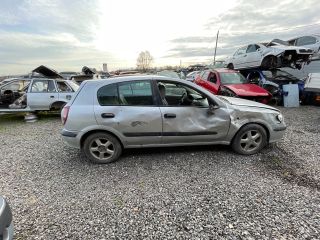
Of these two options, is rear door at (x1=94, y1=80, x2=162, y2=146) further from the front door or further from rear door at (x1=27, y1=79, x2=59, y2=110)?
rear door at (x1=27, y1=79, x2=59, y2=110)

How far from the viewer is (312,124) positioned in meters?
6.89

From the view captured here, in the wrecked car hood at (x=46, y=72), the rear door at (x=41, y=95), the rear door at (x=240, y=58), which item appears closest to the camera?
the rear door at (x=41, y=95)

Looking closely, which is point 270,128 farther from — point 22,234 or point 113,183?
point 22,234

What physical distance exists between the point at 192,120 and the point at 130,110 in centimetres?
112

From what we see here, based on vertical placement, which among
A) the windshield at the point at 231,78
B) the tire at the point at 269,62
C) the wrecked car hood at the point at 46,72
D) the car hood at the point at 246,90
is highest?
the tire at the point at 269,62

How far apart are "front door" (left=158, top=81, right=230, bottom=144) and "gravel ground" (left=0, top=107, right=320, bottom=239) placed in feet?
1.35

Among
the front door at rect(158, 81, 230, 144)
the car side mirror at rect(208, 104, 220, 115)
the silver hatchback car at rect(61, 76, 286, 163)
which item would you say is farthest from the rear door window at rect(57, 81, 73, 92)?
the car side mirror at rect(208, 104, 220, 115)

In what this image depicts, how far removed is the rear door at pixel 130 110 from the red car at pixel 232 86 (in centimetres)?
527

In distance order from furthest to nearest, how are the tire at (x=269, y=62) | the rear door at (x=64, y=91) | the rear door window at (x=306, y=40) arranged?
the rear door window at (x=306, y=40)
the tire at (x=269, y=62)
the rear door at (x=64, y=91)

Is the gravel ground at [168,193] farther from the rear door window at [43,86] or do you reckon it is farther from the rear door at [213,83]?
the rear door at [213,83]

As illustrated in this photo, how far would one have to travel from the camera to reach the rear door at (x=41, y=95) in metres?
8.27

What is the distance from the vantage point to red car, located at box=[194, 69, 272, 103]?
865 cm

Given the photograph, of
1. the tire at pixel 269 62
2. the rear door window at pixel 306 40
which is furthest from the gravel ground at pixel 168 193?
the rear door window at pixel 306 40

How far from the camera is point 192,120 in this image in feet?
13.8
